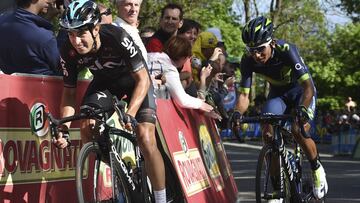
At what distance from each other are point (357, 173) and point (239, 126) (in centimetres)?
954

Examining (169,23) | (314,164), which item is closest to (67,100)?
(314,164)

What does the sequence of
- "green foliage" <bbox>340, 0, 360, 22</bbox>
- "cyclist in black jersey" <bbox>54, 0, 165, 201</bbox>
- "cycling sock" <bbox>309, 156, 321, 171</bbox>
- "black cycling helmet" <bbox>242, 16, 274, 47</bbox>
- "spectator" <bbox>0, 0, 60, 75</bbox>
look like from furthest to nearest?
1. "green foliage" <bbox>340, 0, 360, 22</bbox>
2. "cycling sock" <bbox>309, 156, 321, 171</bbox>
3. "black cycling helmet" <bbox>242, 16, 274, 47</bbox>
4. "spectator" <bbox>0, 0, 60, 75</bbox>
5. "cyclist in black jersey" <bbox>54, 0, 165, 201</bbox>

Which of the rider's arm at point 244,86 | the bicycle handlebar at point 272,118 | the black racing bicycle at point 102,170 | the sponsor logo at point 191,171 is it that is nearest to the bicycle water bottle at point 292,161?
the bicycle handlebar at point 272,118

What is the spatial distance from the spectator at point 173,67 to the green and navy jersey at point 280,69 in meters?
0.58

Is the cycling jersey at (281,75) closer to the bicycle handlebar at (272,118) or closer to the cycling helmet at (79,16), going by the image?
the bicycle handlebar at (272,118)

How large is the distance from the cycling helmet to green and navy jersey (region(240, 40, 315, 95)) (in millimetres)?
3375

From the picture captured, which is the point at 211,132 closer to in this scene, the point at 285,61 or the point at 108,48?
the point at 285,61

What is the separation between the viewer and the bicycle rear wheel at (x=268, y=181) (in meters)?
8.89

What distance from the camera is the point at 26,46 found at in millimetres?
7145

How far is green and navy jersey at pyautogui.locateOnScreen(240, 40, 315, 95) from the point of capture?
30.6 ft

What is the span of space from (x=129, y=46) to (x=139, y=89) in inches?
13.0

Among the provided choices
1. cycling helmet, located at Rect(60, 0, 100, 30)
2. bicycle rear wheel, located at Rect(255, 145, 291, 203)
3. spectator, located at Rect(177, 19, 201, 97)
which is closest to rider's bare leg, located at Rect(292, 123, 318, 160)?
bicycle rear wheel, located at Rect(255, 145, 291, 203)

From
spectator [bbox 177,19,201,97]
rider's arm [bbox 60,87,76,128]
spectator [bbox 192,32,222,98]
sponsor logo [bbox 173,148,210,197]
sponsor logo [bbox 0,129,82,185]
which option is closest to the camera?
sponsor logo [bbox 0,129,82,185]

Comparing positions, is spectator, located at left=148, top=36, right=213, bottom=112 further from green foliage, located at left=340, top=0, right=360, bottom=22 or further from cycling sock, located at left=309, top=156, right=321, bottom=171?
green foliage, located at left=340, top=0, right=360, bottom=22
